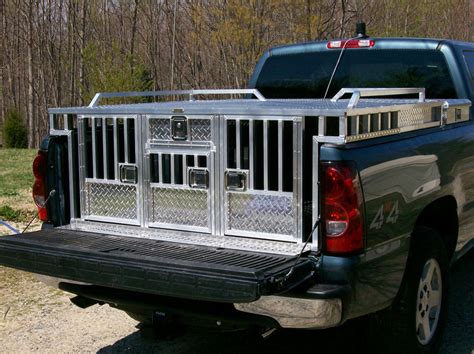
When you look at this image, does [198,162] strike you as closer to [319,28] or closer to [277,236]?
[277,236]

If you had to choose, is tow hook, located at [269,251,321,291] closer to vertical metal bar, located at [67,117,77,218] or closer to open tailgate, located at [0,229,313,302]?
open tailgate, located at [0,229,313,302]

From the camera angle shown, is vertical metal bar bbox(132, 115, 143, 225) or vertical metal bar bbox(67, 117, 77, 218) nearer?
vertical metal bar bbox(132, 115, 143, 225)

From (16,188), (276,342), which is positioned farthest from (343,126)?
(16,188)

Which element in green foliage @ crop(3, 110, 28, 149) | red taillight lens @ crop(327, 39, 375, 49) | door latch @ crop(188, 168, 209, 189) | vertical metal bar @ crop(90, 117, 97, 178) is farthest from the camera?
green foliage @ crop(3, 110, 28, 149)

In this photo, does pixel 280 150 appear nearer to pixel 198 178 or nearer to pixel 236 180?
pixel 236 180

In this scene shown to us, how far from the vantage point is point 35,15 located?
103 feet

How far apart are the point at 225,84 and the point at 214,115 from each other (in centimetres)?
1973

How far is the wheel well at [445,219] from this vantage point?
165 inches

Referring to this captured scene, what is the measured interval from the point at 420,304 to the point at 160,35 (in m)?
25.8

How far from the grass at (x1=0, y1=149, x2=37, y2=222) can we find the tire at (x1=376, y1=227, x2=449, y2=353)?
230 inches

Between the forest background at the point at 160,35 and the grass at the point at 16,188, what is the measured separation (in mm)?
4928

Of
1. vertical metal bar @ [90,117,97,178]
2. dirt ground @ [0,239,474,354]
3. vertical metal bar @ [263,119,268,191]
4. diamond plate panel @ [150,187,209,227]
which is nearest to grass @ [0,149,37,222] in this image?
dirt ground @ [0,239,474,354]

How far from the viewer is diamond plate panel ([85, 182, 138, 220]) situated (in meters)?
3.98

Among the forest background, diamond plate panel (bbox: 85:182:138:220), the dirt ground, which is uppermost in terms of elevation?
the forest background
